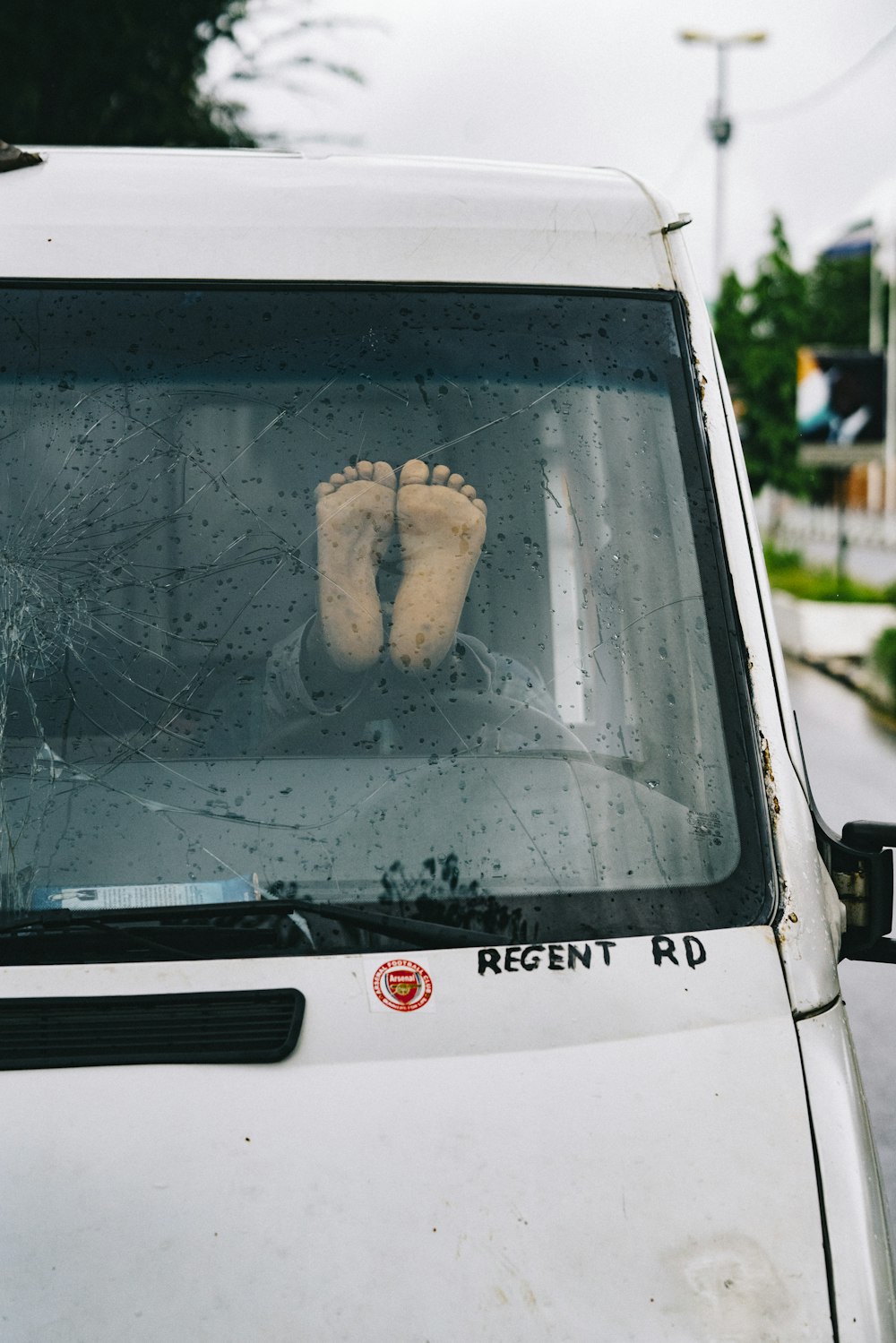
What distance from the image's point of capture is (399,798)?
5.99 feet

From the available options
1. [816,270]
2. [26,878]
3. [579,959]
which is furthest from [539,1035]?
[816,270]

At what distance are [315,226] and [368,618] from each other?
1.87 feet

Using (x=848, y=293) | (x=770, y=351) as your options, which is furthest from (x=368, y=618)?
(x=848, y=293)

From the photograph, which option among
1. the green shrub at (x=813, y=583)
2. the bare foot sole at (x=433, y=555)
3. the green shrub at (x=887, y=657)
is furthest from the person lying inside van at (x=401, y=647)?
the green shrub at (x=813, y=583)

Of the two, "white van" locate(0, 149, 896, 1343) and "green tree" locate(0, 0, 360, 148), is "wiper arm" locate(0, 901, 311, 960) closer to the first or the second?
"white van" locate(0, 149, 896, 1343)

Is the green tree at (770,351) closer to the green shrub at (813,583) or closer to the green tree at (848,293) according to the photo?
the green shrub at (813,583)

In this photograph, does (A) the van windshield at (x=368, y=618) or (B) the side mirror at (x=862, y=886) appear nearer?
(A) the van windshield at (x=368, y=618)

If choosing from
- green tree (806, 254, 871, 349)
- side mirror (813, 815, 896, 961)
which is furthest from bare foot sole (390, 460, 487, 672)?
green tree (806, 254, 871, 349)

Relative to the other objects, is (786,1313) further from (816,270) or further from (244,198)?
(816,270)

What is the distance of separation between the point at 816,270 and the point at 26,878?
88521 millimetres

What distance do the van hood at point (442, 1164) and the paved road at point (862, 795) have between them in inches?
89.0

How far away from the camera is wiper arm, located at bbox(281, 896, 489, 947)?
171 cm

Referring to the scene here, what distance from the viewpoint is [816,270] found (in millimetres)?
84188

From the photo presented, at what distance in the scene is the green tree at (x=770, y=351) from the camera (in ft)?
86.7
